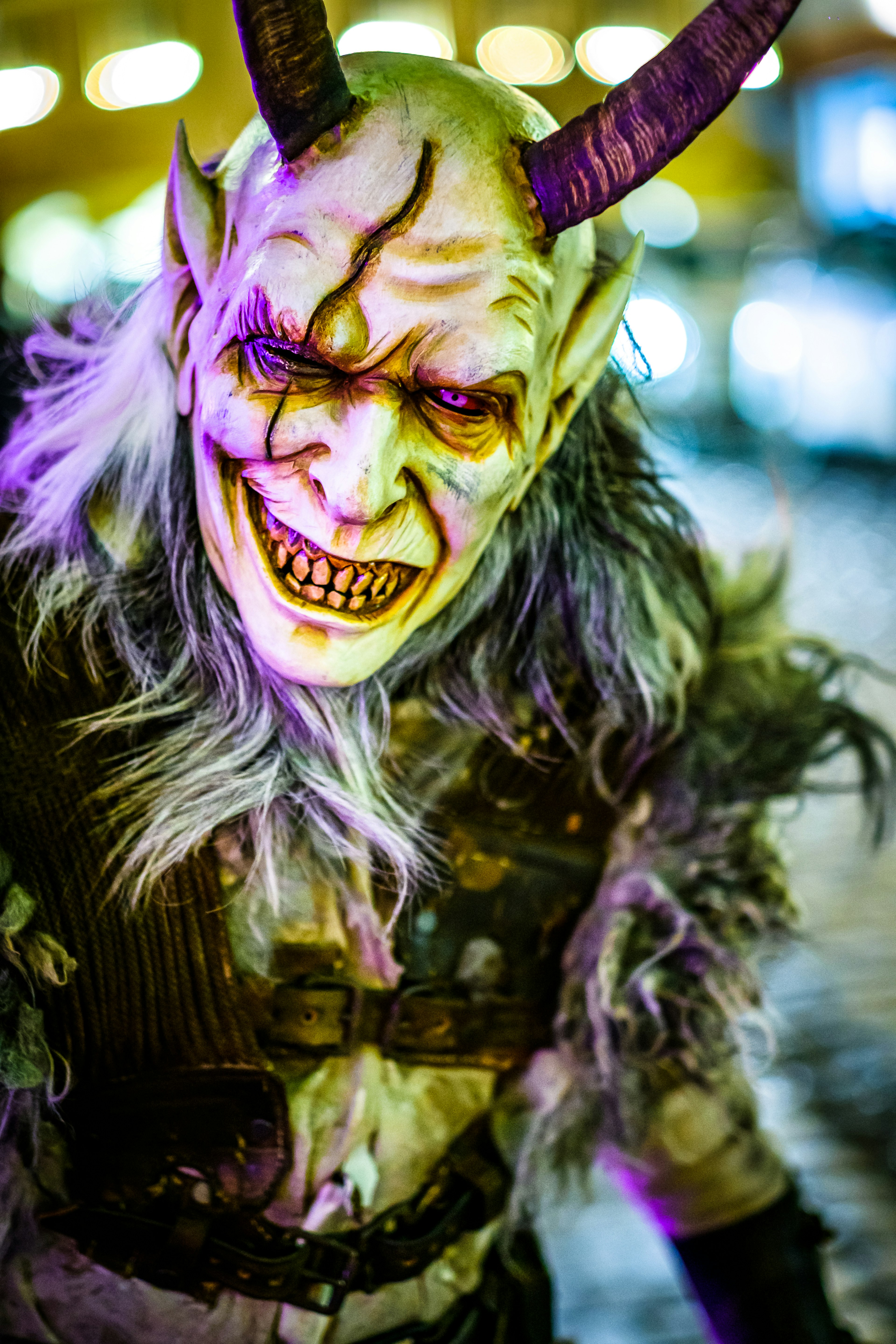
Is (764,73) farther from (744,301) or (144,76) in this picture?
(744,301)

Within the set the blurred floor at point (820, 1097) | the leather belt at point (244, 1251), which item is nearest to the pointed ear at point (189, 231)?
the blurred floor at point (820, 1097)

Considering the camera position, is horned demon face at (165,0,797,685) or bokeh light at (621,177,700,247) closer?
horned demon face at (165,0,797,685)

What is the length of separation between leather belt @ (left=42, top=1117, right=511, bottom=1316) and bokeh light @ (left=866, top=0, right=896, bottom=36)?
809cm

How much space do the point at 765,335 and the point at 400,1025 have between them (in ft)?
23.4

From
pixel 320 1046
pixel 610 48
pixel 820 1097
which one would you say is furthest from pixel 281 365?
pixel 610 48

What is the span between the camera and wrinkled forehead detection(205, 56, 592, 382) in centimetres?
66

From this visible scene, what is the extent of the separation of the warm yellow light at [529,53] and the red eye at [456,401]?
20.4 ft

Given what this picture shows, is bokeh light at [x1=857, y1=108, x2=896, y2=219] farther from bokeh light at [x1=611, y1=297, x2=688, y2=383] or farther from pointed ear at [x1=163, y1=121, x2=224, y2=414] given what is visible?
pointed ear at [x1=163, y1=121, x2=224, y2=414]

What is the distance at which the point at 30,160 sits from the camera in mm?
5793

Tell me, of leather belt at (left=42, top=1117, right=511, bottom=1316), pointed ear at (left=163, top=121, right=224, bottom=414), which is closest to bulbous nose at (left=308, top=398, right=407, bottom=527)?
pointed ear at (left=163, top=121, right=224, bottom=414)

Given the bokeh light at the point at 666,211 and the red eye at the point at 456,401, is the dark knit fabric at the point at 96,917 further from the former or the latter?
the bokeh light at the point at 666,211

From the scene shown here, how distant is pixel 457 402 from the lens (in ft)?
2.32

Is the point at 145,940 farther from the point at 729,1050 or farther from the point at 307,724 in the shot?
the point at 729,1050

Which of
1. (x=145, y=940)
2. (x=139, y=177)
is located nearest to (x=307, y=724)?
(x=145, y=940)
